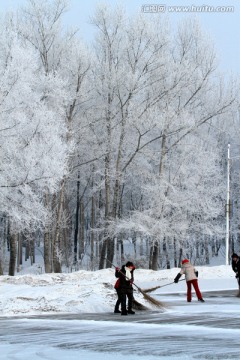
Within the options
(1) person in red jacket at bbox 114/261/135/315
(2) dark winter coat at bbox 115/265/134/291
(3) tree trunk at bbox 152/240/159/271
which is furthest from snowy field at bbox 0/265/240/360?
(3) tree trunk at bbox 152/240/159/271

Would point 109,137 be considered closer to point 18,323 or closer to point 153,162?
point 153,162

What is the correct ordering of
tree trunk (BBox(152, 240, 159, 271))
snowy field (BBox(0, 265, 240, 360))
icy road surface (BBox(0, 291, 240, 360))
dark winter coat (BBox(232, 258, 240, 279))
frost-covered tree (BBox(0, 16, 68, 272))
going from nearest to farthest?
icy road surface (BBox(0, 291, 240, 360)) < snowy field (BBox(0, 265, 240, 360)) < dark winter coat (BBox(232, 258, 240, 279)) < frost-covered tree (BBox(0, 16, 68, 272)) < tree trunk (BBox(152, 240, 159, 271))

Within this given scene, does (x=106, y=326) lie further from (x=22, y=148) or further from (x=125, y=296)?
(x=22, y=148)

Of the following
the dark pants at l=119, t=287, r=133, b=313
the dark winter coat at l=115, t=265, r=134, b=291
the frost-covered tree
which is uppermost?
the frost-covered tree

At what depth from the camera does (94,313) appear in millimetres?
17234

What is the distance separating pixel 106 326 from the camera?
13906 millimetres

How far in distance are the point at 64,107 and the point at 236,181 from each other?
76.6 ft

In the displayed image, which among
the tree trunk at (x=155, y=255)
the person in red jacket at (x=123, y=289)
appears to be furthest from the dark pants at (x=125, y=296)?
the tree trunk at (x=155, y=255)

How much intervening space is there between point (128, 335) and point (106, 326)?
1763 millimetres

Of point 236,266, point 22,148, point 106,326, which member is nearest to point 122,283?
point 106,326

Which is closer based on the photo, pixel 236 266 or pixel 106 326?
pixel 106 326

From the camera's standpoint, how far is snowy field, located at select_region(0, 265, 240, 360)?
994 centimetres

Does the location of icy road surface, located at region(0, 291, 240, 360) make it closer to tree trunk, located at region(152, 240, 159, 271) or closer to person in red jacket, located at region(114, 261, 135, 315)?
person in red jacket, located at region(114, 261, 135, 315)

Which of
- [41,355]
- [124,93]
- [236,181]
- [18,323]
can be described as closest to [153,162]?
[124,93]
